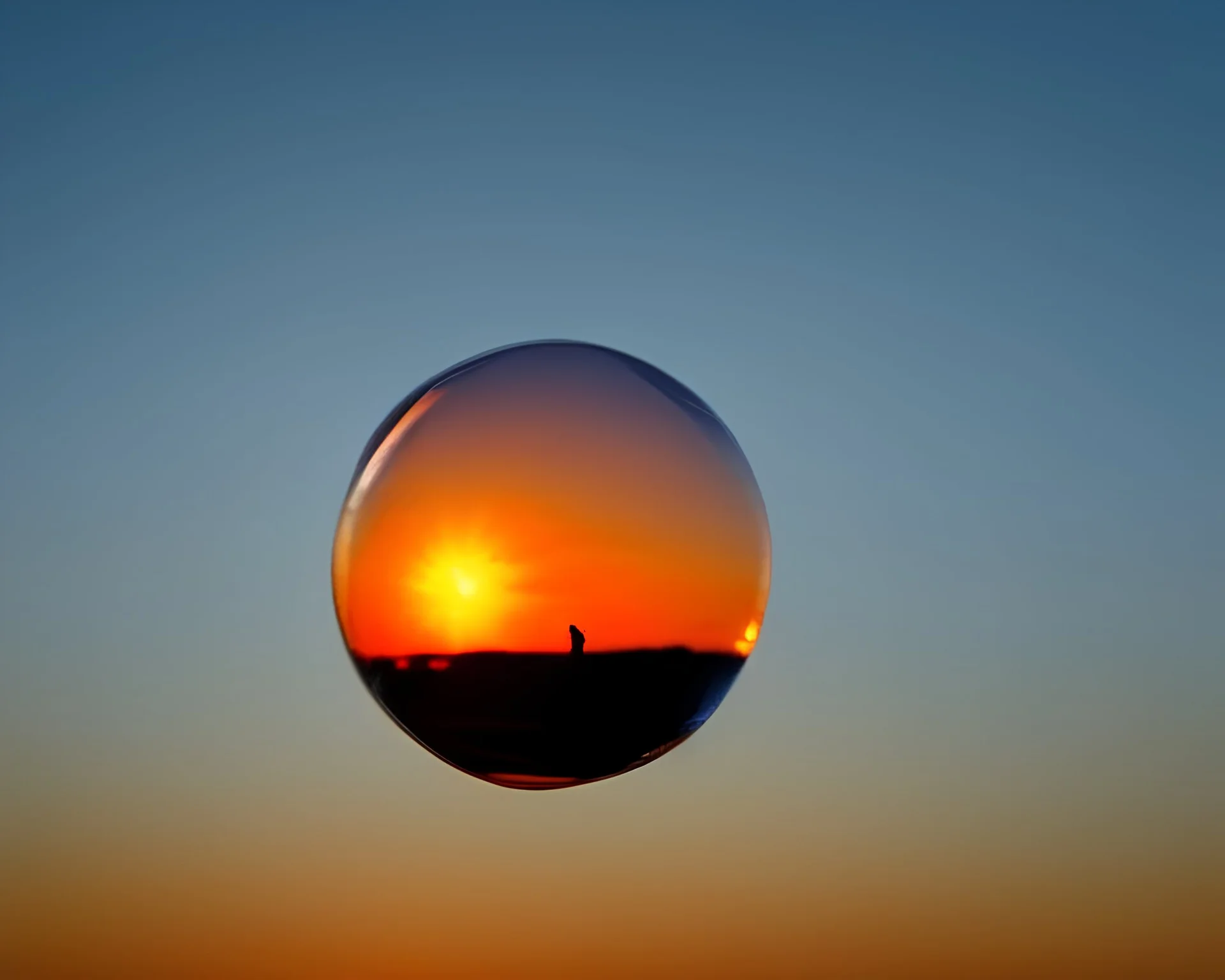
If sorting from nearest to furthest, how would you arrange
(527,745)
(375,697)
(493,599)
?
(493,599) < (527,745) < (375,697)

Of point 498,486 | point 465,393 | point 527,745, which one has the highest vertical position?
point 465,393

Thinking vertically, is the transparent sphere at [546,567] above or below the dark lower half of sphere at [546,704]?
above

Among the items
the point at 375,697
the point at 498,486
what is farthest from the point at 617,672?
the point at 375,697

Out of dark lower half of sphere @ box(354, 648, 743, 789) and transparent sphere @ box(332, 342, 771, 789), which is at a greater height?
transparent sphere @ box(332, 342, 771, 789)

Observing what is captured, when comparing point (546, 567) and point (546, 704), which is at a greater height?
point (546, 567)

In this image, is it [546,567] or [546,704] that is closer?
[546,567]

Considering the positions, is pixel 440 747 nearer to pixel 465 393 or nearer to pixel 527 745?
pixel 527 745
